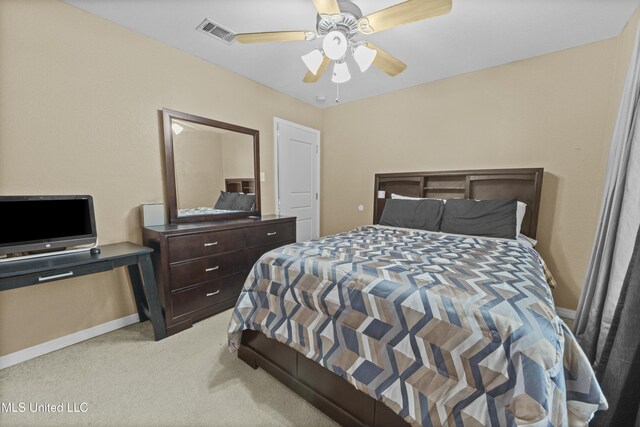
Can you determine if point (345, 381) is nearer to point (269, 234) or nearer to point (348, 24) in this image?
point (269, 234)

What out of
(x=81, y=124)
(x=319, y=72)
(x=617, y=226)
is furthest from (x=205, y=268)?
(x=617, y=226)

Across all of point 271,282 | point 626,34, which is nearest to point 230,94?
point 271,282

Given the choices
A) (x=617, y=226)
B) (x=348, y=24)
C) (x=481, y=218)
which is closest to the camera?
(x=617, y=226)

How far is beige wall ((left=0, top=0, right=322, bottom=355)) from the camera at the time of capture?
1.70 meters

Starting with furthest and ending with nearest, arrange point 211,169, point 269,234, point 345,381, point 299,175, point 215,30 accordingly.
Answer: point 299,175, point 269,234, point 211,169, point 215,30, point 345,381

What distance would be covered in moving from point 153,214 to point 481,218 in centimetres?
309

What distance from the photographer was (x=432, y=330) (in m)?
1.02

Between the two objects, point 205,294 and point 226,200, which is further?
point 226,200

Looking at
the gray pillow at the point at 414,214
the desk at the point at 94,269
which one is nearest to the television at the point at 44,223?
the desk at the point at 94,269

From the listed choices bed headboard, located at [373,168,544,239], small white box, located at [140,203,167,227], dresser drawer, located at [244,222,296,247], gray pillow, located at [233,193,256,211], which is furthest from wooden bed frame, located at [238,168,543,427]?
gray pillow, located at [233,193,256,211]

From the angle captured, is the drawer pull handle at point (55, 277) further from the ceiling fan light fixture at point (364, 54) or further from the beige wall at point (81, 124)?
the ceiling fan light fixture at point (364, 54)

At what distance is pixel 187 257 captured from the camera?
2162 mm

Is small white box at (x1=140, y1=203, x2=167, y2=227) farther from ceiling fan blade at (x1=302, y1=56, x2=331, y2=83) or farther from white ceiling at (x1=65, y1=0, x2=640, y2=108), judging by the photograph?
ceiling fan blade at (x1=302, y1=56, x2=331, y2=83)

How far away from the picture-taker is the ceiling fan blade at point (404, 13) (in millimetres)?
1351
